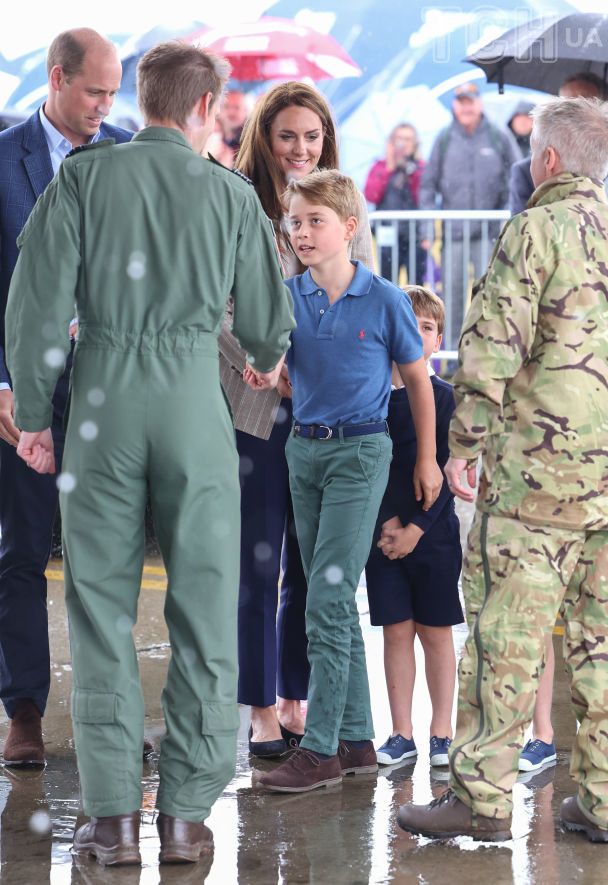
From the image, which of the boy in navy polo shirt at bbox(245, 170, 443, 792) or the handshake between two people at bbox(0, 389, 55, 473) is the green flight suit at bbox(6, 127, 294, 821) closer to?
the handshake between two people at bbox(0, 389, 55, 473)

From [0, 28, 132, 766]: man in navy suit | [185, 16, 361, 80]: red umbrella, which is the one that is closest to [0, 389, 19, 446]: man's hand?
[0, 28, 132, 766]: man in navy suit

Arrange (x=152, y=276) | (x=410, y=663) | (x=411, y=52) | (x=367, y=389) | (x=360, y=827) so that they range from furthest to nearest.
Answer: (x=411, y=52) → (x=410, y=663) → (x=367, y=389) → (x=360, y=827) → (x=152, y=276)

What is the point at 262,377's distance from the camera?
12.5 feet

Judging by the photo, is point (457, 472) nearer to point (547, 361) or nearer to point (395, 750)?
point (547, 361)

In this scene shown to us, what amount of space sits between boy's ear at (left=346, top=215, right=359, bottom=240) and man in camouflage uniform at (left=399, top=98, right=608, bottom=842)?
2.27 ft

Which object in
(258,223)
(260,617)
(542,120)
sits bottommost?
(260,617)

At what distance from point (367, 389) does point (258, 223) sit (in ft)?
2.33

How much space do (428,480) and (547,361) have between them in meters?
0.76

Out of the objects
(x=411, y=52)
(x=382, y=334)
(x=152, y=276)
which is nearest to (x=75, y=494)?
(x=152, y=276)

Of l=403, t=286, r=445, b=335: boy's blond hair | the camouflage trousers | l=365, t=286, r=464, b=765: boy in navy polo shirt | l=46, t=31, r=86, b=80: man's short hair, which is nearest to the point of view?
the camouflage trousers

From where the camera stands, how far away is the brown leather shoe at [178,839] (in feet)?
10.9

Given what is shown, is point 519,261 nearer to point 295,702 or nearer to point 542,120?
point 542,120

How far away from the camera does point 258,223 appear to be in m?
3.43

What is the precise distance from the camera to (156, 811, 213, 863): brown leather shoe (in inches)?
131
